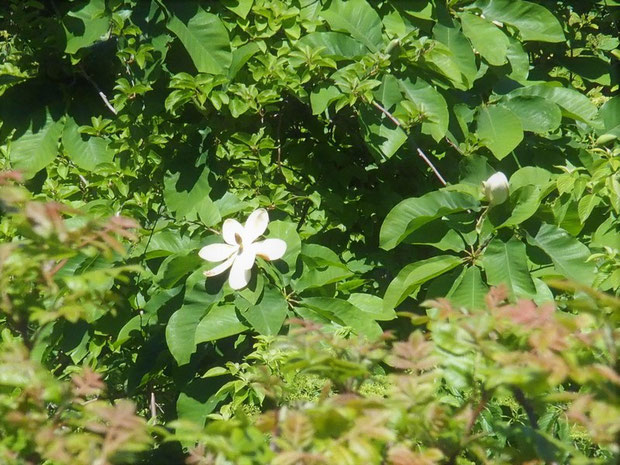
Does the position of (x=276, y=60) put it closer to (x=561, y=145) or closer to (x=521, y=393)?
(x=561, y=145)

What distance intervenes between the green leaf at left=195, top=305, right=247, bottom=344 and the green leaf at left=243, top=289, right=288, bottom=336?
4 cm

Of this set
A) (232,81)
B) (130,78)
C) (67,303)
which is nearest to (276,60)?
(232,81)

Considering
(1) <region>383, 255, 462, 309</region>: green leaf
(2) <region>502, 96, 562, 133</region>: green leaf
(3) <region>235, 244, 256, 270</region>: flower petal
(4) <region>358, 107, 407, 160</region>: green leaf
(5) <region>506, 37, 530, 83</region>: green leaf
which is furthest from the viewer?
(5) <region>506, 37, 530, 83</region>: green leaf

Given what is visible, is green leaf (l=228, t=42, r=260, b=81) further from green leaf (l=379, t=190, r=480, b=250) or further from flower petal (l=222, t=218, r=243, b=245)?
green leaf (l=379, t=190, r=480, b=250)

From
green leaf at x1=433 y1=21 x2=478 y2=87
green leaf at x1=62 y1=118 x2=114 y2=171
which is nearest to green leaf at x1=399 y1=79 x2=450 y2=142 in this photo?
green leaf at x1=433 y1=21 x2=478 y2=87

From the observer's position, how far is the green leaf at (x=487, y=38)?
2377mm

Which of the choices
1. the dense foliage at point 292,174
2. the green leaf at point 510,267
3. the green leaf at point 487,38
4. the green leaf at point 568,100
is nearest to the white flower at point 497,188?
the dense foliage at point 292,174

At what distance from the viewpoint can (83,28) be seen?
2.34 meters

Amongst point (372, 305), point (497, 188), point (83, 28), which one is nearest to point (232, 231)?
point (372, 305)

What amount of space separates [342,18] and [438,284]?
860 mm

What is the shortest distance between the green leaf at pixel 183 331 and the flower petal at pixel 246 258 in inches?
7.1

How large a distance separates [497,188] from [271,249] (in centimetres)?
61

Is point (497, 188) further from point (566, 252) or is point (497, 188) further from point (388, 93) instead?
point (388, 93)

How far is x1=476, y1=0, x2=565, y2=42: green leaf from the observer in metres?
2.52
